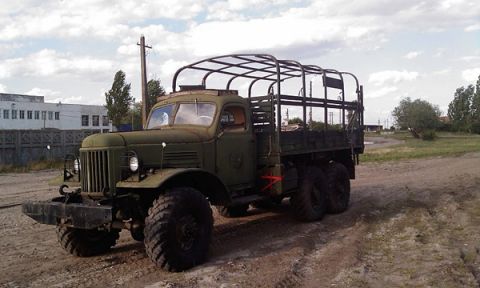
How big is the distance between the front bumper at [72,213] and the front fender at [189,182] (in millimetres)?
500

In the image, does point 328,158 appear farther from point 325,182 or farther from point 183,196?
point 183,196

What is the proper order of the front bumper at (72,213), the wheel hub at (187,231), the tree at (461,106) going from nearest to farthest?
the front bumper at (72,213), the wheel hub at (187,231), the tree at (461,106)

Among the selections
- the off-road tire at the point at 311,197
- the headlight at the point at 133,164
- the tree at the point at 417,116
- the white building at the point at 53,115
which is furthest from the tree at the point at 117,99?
the tree at the point at 417,116

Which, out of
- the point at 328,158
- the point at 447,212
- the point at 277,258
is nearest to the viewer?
the point at 277,258

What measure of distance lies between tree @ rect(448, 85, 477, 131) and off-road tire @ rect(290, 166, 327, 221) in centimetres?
8336

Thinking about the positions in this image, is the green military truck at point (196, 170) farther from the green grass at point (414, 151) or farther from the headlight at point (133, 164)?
the green grass at point (414, 151)

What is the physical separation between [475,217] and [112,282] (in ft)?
22.1

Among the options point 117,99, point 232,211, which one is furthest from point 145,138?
point 117,99

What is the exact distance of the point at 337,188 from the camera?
11.1m

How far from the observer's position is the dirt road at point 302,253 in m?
6.08

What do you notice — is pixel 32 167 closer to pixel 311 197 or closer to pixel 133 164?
pixel 311 197

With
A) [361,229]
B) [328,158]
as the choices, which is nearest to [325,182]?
[328,158]

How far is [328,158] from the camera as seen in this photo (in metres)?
11.3

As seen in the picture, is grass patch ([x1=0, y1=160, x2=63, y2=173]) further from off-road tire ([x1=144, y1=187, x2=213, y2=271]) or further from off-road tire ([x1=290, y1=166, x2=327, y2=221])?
off-road tire ([x1=144, y1=187, x2=213, y2=271])
